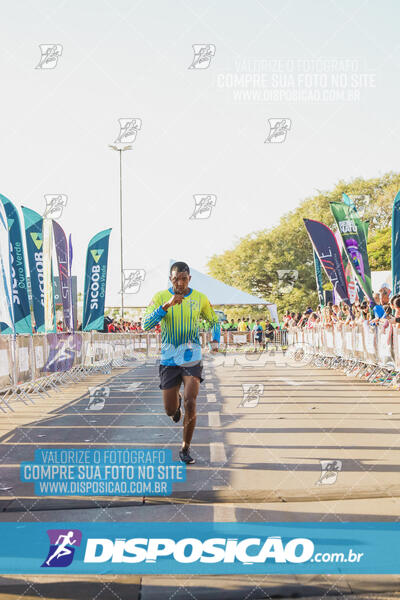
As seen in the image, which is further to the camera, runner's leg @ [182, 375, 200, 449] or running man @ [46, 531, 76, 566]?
runner's leg @ [182, 375, 200, 449]

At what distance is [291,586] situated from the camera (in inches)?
157

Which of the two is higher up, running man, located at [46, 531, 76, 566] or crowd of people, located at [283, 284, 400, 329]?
crowd of people, located at [283, 284, 400, 329]

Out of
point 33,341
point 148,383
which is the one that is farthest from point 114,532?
point 148,383

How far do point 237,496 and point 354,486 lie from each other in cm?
103

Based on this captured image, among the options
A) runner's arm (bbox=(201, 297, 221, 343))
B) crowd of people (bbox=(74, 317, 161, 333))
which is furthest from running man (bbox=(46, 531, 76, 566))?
crowd of people (bbox=(74, 317, 161, 333))

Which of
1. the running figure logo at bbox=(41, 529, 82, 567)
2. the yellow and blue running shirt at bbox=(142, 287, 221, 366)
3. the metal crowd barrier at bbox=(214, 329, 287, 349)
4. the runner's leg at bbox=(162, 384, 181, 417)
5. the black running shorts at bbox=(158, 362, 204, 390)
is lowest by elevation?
the metal crowd barrier at bbox=(214, 329, 287, 349)

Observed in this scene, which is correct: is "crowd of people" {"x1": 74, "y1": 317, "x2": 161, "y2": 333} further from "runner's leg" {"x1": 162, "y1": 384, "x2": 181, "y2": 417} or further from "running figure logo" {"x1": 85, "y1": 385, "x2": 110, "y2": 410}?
"runner's leg" {"x1": 162, "y1": 384, "x2": 181, "y2": 417}

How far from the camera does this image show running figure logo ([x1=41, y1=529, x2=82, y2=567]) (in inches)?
175

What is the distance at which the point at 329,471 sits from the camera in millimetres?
6996

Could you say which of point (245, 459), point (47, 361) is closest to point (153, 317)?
point (245, 459)

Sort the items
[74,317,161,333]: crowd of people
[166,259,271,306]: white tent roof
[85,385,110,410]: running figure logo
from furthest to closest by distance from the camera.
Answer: [166,259,271,306]: white tent roof, [74,317,161,333]: crowd of people, [85,385,110,410]: running figure logo

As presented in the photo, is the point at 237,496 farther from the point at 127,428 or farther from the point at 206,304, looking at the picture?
the point at 127,428

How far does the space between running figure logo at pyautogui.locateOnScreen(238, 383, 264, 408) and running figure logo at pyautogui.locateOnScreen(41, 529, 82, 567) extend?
8.33m

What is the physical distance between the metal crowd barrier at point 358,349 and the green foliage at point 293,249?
121 feet
